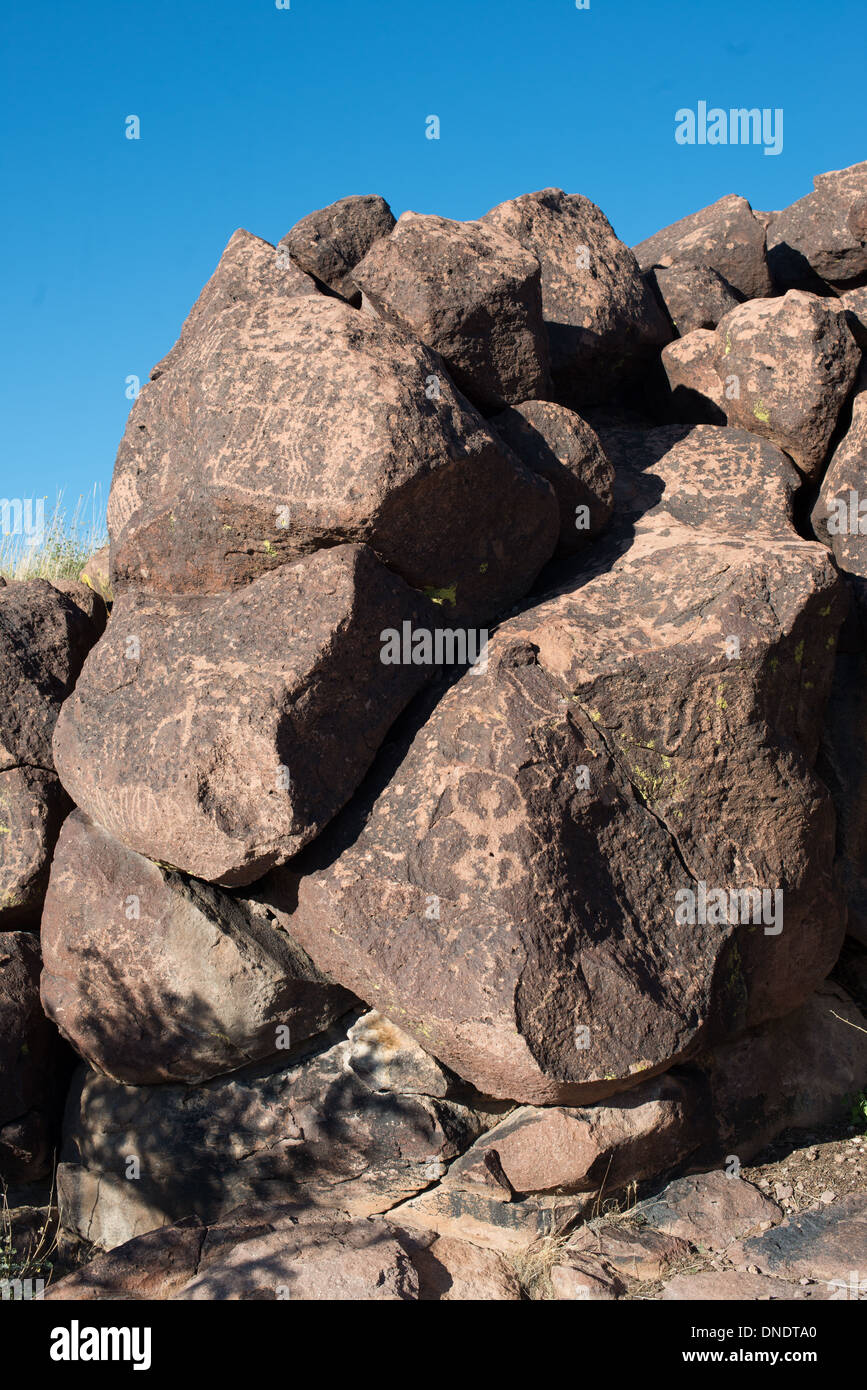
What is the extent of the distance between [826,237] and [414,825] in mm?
5790

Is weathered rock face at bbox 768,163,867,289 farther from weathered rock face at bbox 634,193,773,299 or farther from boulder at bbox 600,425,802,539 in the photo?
boulder at bbox 600,425,802,539

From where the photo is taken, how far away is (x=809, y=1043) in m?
5.73

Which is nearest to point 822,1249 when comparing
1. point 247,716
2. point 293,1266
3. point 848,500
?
point 293,1266

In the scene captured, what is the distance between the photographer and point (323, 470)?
4.89 metres

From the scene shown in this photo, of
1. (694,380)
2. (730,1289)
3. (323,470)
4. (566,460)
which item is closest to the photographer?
(730,1289)

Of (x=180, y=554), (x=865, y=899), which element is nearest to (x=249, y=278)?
(x=180, y=554)

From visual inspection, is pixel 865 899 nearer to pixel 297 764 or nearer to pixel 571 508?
pixel 571 508

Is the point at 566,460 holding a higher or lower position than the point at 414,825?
higher

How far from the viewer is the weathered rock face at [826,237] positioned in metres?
7.79

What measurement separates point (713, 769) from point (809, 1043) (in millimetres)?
1783

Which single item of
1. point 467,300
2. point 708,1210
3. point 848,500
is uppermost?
point 467,300

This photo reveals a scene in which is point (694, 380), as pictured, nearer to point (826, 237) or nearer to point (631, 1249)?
point (826, 237)

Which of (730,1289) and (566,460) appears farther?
(566,460)

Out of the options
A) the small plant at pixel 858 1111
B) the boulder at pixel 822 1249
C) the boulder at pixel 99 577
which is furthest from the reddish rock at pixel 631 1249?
the boulder at pixel 99 577
